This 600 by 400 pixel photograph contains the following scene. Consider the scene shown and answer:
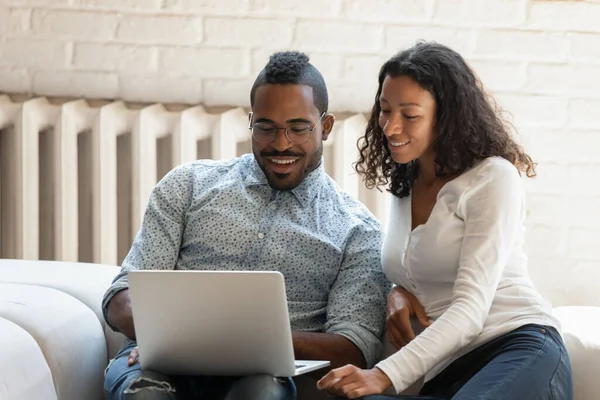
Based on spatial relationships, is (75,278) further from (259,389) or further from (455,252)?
(455,252)

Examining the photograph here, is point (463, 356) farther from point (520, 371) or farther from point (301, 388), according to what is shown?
point (301, 388)

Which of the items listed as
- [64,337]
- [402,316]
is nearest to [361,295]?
[402,316]

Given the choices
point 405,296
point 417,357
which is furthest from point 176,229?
point 417,357

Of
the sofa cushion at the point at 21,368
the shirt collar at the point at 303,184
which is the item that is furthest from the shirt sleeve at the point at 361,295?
the sofa cushion at the point at 21,368

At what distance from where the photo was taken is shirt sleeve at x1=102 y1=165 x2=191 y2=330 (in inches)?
67.5

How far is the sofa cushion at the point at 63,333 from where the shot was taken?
1.57 meters

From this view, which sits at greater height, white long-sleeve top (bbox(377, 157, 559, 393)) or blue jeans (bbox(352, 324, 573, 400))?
white long-sleeve top (bbox(377, 157, 559, 393))

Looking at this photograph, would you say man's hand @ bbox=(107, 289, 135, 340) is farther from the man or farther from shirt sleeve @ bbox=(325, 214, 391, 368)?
shirt sleeve @ bbox=(325, 214, 391, 368)

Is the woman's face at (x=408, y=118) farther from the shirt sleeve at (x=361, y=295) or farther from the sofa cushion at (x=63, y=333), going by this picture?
the sofa cushion at (x=63, y=333)

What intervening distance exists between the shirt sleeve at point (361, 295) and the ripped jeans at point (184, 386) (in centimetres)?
19

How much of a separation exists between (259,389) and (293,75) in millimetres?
582

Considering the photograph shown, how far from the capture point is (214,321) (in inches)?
55.3

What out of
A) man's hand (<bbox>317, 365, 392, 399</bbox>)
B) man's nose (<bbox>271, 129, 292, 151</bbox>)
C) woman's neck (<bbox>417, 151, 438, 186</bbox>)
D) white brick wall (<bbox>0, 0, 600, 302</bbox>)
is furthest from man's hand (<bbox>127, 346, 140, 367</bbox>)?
white brick wall (<bbox>0, 0, 600, 302</bbox>)

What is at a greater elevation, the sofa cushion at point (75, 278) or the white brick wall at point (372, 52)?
the white brick wall at point (372, 52)
